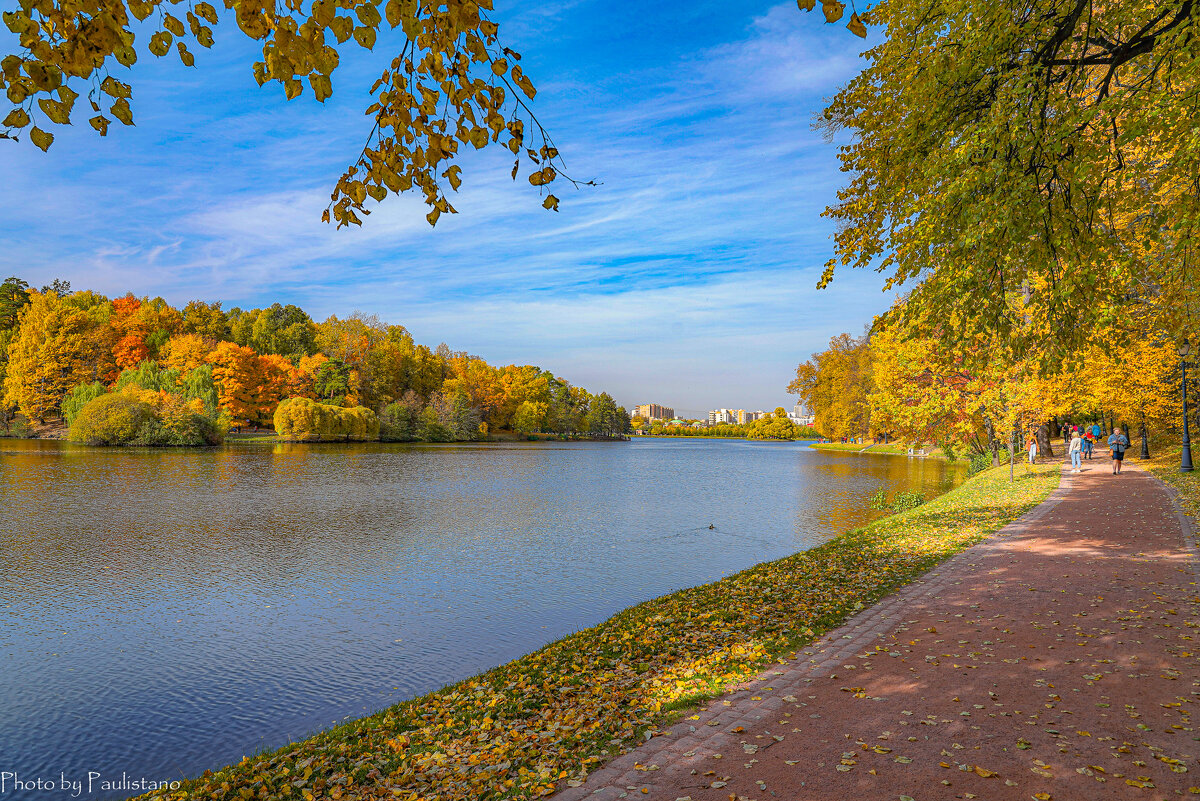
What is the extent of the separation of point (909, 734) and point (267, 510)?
742 inches

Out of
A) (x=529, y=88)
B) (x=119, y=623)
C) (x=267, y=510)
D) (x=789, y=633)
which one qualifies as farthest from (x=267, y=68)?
(x=267, y=510)

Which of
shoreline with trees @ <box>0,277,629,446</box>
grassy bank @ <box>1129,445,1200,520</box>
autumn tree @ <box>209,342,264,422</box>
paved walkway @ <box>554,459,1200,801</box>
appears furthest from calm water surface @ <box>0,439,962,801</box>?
autumn tree @ <box>209,342,264,422</box>

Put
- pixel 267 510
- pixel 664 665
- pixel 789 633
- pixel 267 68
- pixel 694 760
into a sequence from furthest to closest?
pixel 267 510, pixel 789 633, pixel 664 665, pixel 694 760, pixel 267 68

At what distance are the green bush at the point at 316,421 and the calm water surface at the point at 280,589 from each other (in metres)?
34.5

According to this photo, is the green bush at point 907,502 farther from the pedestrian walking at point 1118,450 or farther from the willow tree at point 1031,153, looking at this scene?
the willow tree at point 1031,153

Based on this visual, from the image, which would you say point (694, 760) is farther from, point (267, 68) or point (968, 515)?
point (968, 515)

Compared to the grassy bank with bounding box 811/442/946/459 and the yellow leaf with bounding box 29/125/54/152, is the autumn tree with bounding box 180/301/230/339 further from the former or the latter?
the yellow leaf with bounding box 29/125/54/152

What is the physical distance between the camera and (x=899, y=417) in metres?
24.6

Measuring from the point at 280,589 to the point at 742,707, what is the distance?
29.4 feet

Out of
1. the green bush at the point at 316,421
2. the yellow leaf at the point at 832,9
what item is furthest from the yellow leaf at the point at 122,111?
the green bush at the point at 316,421

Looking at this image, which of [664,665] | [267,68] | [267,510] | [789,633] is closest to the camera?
[267,68]

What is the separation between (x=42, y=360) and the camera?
56.2 metres

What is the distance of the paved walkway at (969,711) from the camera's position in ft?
12.5

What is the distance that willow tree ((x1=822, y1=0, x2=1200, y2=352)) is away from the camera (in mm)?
6199
